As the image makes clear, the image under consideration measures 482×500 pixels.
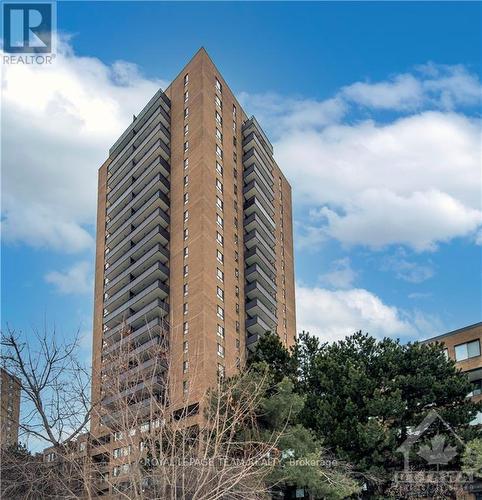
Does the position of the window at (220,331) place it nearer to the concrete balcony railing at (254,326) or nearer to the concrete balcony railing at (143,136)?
the concrete balcony railing at (254,326)

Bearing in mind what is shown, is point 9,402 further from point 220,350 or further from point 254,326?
point 254,326

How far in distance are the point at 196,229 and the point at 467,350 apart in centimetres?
2651

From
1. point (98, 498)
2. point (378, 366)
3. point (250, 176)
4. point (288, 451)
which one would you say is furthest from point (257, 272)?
point (98, 498)

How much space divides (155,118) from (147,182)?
6.89 m

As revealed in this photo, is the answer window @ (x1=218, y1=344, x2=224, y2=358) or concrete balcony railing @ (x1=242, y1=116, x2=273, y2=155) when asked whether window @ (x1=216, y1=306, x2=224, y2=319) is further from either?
concrete balcony railing @ (x1=242, y1=116, x2=273, y2=155)

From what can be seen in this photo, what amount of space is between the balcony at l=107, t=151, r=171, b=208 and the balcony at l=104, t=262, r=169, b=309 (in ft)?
28.6

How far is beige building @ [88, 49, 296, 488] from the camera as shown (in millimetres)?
57219

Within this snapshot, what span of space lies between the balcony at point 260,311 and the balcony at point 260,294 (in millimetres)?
689

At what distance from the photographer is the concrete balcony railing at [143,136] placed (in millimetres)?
66250

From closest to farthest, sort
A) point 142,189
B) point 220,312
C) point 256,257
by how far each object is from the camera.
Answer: point 220,312
point 256,257
point 142,189

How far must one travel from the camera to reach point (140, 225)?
64.8m

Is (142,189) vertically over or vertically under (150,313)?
over

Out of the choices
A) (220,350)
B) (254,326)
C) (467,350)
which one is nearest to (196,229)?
(254,326)

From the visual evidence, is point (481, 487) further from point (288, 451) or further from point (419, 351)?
point (288, 451)
